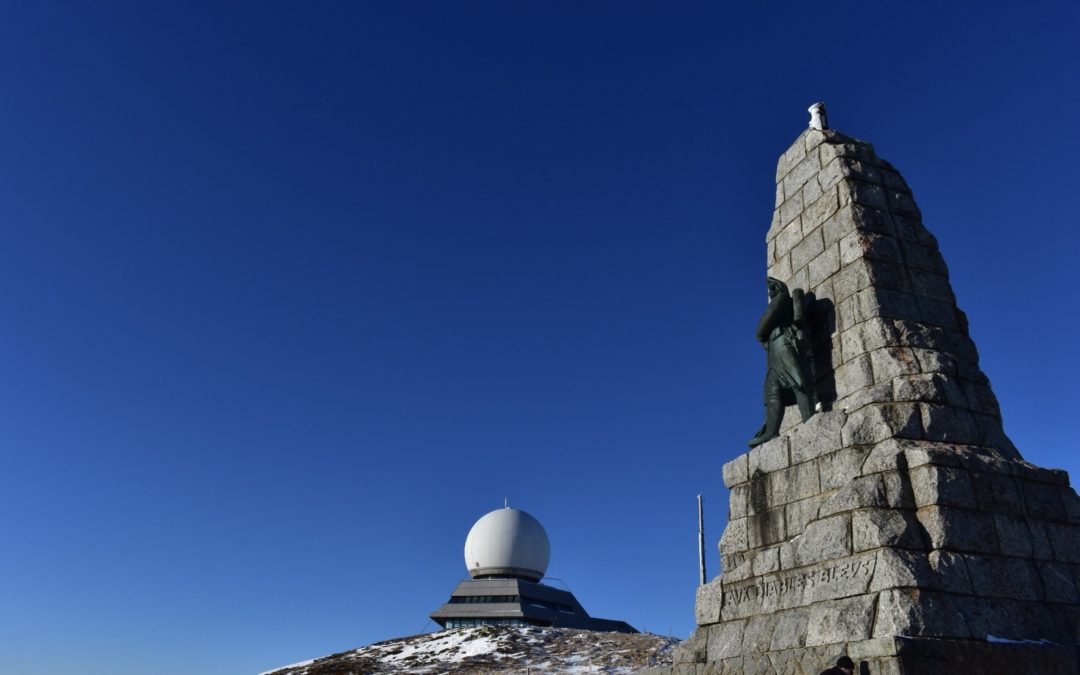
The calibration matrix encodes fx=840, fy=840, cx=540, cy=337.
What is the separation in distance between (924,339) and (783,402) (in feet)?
6.36

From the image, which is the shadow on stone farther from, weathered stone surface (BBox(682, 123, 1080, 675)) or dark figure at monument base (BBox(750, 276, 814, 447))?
dark figure at monument base (BBox(750, 276, 814, 447))

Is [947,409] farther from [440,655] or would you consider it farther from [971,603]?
[440,655]

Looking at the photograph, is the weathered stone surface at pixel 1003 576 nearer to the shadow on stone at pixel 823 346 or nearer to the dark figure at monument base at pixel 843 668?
the dark figure at monument base at pixel 843 668

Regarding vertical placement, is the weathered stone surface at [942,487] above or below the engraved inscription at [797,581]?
above

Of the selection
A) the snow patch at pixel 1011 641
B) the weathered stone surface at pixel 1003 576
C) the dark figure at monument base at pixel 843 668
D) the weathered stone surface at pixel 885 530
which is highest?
the weathered stone surface at pixel 885 530

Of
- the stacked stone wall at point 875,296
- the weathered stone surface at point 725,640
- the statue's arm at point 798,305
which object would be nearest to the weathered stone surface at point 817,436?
the stacked stone wall at point 875,296

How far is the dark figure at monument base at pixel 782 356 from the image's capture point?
1068 centimetres

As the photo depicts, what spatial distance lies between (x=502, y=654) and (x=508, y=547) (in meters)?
15.5

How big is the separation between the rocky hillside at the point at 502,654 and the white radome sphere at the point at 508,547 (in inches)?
388

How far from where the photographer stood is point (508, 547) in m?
45.1

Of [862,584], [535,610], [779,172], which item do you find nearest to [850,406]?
[862,584]

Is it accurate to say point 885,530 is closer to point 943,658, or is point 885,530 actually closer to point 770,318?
point 943,658

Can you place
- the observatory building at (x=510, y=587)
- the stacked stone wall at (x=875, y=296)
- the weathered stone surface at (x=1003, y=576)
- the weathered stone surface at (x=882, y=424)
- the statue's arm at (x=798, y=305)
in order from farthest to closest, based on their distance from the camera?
1. the observatory building at (x=510, y=587)
2. the statue's arm at (x=798, y=305)
3. the stacked stone wall at (x=875, y=296)
4. the weathered stone surface at (x=882, y=424)
5. the weathered stone surface at (x=1003, y=576)

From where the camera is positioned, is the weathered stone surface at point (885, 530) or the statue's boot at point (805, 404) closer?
the weathered stone surface at point (885, 530)
